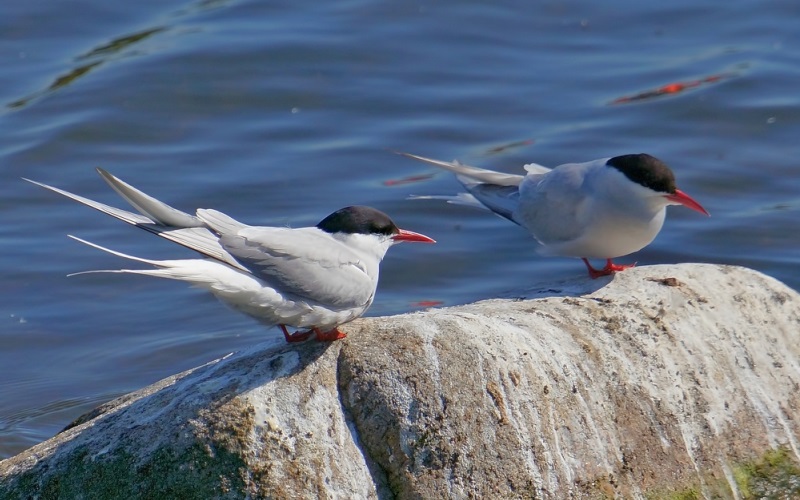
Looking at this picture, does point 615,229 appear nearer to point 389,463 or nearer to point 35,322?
point 389,463

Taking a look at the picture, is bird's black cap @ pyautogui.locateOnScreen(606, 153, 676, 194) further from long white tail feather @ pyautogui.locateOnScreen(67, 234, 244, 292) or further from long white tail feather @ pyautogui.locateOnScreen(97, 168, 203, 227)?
long white tail feather @ pyautogui.locateOnScreen(97, 168, 203, 227)

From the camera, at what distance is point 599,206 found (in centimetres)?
652

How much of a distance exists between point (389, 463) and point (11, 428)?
3.65 m

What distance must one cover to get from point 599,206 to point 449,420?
2.13 m

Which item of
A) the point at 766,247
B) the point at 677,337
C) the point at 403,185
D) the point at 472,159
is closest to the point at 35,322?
the point at 403,185

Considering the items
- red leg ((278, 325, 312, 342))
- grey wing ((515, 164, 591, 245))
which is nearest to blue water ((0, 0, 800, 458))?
grey wing ((515, 164, 591, 245))

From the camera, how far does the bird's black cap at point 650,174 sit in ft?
20.9

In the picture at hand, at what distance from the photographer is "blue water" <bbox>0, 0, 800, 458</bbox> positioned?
9.15 m

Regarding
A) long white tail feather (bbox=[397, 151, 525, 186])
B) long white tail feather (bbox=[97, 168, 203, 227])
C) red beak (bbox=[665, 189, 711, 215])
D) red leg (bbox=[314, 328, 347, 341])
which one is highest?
red beak (bbox=[665, 189, 711, 215])

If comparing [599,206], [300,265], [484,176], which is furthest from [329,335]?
[484,176]

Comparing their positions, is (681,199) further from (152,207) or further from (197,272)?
(152,207)

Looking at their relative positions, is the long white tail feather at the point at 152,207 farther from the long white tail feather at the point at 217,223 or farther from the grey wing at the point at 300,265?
the grey wing at the point at 300,265

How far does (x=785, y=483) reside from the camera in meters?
5.55

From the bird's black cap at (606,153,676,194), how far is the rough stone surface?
3.10 ft
